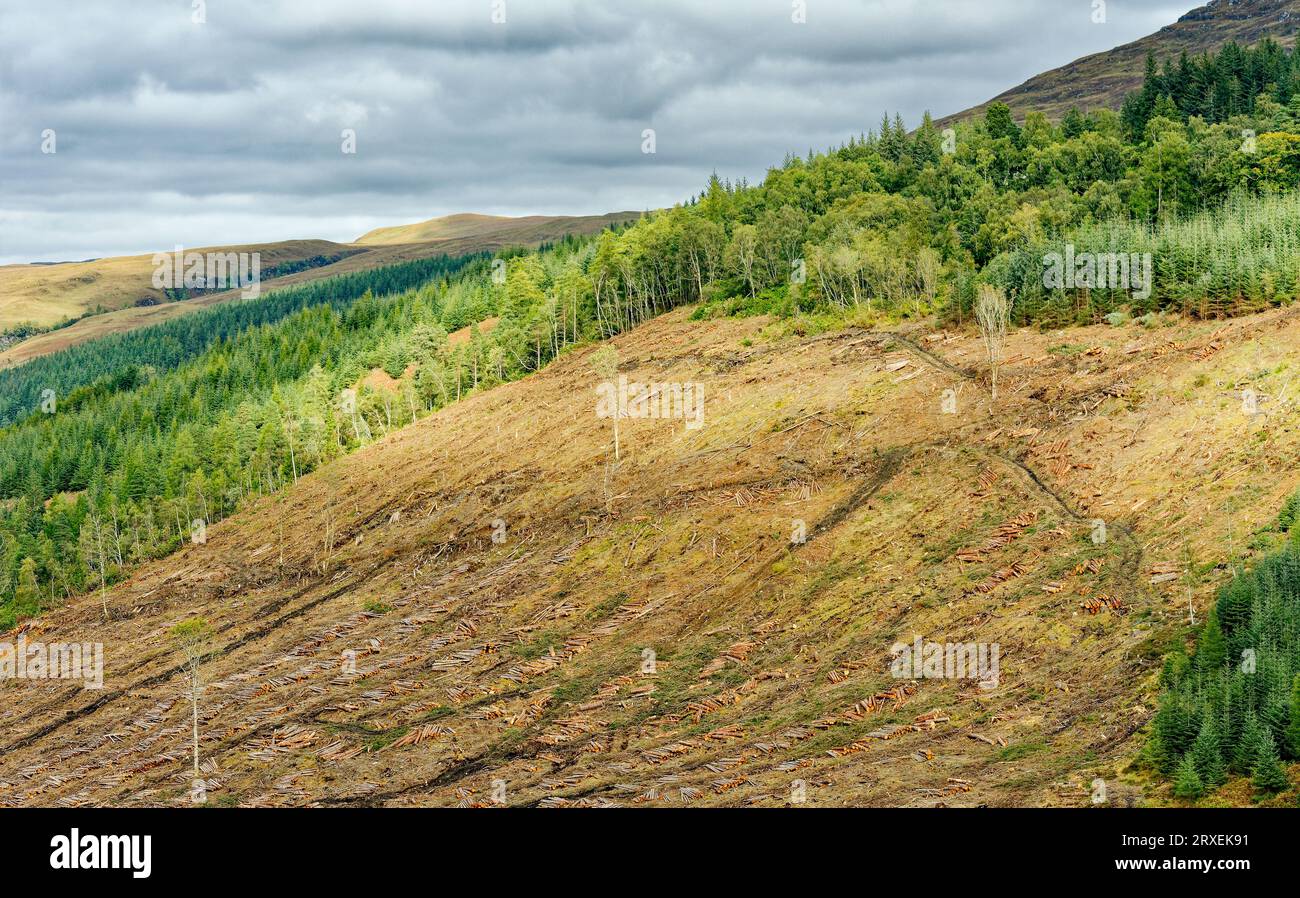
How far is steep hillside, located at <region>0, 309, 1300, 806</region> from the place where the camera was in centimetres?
5088

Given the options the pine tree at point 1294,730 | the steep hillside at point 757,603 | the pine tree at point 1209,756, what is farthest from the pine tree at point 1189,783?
the pine tree at point 1294,730

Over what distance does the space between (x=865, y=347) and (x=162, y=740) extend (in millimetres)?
57649

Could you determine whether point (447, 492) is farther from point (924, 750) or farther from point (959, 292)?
point (924, 750)

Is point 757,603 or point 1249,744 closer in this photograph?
point 1249,744

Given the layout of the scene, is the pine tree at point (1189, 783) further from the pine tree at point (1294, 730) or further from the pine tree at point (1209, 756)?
the pine tree at point (1294, 730)

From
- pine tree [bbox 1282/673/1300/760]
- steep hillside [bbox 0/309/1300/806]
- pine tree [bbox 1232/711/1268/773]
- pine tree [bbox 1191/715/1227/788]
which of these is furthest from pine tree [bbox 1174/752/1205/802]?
pine tree [bbox 1282/673/1300/760]

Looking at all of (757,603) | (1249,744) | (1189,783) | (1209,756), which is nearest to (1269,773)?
(1249,744)

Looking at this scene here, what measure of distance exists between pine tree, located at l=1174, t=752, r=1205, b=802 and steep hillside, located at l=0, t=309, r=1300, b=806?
1040mm

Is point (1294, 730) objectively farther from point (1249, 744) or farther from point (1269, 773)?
point (1269, 773)

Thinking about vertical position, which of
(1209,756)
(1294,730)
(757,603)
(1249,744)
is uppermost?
(1294,730)

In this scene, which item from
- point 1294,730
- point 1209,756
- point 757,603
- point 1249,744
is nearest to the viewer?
point 1294,730

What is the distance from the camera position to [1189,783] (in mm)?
37906

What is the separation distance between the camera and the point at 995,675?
52656 mm

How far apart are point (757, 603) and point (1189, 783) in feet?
102
